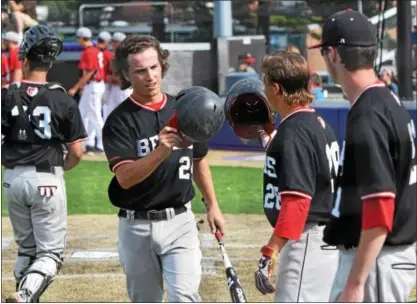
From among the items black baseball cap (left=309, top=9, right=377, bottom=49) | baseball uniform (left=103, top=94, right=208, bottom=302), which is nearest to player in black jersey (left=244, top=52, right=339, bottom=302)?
baseball uniform (left=103, top=94, right=208, bottom=302)

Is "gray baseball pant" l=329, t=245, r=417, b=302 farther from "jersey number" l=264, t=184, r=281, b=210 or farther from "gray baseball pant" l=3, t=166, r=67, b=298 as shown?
"gray baseball pant" l=3, t=166, r=67, b=298

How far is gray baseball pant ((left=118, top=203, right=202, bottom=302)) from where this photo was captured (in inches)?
184

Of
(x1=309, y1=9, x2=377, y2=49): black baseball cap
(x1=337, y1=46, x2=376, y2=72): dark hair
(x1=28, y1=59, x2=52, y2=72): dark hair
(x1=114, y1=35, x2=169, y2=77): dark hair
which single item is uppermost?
(x1=309, y1=9, x2=377, y2=49): black baseball cap

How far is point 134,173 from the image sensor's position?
14.8 feet

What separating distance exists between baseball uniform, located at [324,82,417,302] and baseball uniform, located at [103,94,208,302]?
1.15m

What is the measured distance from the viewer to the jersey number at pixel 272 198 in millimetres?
4262

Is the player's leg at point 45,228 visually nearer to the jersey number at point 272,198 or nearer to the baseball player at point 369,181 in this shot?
the jersey number at point 272,198

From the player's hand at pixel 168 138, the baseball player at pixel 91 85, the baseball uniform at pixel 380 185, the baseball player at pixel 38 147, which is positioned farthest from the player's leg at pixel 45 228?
the baseball uniform at pixel 380 185

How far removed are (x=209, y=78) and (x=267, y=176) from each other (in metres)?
1.80

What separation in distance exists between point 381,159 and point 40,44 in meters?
2.73

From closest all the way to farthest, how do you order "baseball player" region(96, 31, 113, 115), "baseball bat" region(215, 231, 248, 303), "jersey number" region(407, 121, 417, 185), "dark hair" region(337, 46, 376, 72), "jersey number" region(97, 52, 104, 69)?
1. "jersey number" region(407, 121, 417, 185)
2. "dark hair" region(337, 46, 376, 72)
3. "baseball bat" region(215, 231, 248, 303)
4. "baseball player" region(96, 31, 113, 115)
5. "jersey number" region(97, 52, 104, 69)

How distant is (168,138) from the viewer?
4.29 m

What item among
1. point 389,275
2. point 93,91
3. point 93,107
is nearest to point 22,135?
point 93,107

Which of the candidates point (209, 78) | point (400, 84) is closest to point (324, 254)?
point (209, 78)
